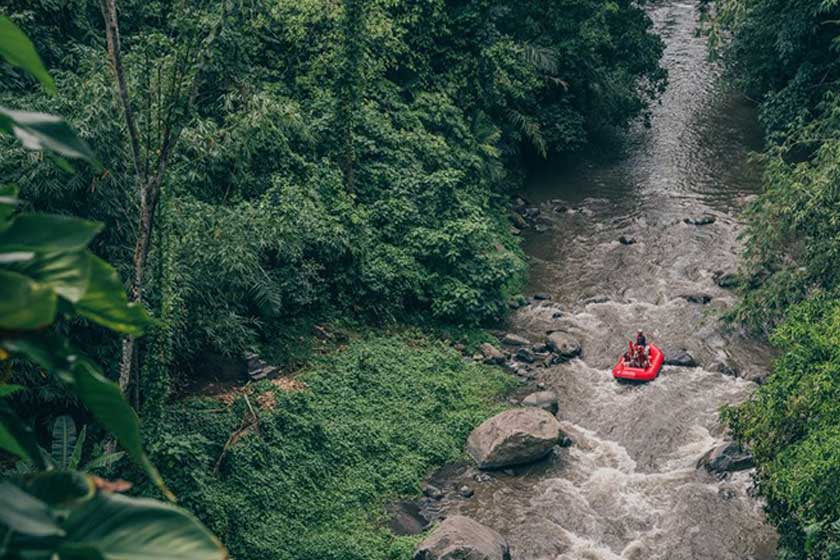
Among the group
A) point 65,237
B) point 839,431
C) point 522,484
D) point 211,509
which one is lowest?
point 522,484

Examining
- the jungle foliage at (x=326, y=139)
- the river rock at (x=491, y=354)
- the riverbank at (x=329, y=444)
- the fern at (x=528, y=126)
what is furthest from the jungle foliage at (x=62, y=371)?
the fern at (x=528, y=126)

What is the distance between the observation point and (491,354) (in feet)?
54.6

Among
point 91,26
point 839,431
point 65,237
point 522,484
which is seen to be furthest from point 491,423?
point 65,237

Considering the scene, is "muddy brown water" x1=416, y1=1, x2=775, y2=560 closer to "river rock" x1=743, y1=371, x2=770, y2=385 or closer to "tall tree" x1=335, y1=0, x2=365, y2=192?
"river rock" x1=743, y1=371, x2=770, y2=385

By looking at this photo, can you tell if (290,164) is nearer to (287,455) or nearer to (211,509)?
(287,455)

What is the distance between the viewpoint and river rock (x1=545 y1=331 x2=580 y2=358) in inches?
663

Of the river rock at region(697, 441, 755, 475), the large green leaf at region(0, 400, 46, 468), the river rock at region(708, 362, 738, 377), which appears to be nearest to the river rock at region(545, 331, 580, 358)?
the river rock at region(708, 362, 738, 377)

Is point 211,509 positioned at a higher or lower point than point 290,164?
lower

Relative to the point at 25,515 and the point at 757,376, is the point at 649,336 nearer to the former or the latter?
the point at 757,376

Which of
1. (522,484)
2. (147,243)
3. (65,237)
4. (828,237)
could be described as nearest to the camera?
(65,237)

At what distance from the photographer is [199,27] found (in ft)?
39.3

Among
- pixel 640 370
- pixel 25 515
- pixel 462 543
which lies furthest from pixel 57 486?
pixel 640 370

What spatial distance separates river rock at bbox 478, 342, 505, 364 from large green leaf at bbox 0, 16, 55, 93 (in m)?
14.6

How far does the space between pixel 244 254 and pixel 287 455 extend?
2758mm
